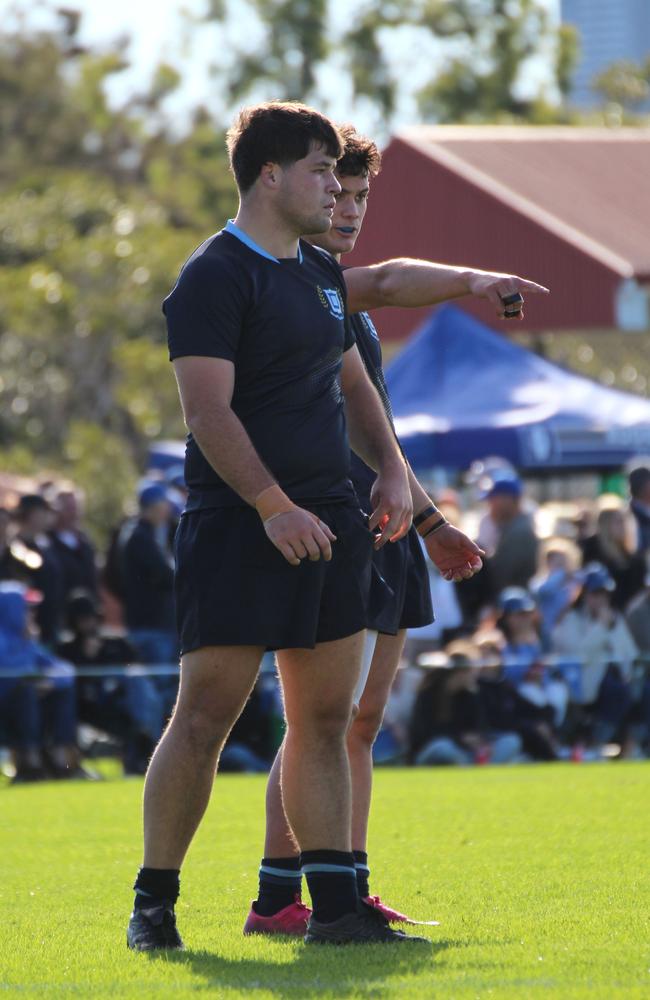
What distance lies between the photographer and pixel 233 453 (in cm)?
518

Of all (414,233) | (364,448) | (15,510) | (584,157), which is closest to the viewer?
(364,448)

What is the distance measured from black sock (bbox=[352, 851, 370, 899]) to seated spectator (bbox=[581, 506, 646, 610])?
8.92m

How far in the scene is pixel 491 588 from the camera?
594 inches

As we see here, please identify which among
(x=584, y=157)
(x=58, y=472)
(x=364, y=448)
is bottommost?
(x=58, y=472)

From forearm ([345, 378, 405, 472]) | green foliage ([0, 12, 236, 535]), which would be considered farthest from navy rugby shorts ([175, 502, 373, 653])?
green foliage ([0, 12, 236, 535])

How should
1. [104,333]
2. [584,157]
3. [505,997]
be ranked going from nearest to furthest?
1. [505,997]
2. [584,157]
3. [104,333]

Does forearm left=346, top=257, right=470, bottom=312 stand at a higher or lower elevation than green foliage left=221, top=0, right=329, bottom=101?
higher

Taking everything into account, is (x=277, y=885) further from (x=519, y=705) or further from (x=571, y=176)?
(x=571, y=176)

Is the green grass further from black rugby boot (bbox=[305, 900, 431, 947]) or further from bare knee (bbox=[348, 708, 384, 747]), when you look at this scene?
bare knee (bbox=[348, 708, 384, 747])

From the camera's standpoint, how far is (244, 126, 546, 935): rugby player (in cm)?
582

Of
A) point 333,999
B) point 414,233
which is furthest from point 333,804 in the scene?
point 414,233

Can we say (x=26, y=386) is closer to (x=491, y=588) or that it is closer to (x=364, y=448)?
(x=491, y=588)

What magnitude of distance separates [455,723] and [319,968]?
897 cm

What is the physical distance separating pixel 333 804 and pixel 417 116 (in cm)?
5317
